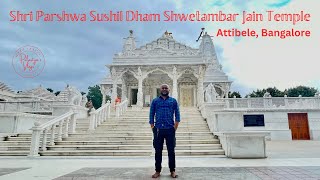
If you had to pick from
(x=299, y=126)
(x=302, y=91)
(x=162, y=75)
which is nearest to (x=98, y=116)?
(x=162, y=75)

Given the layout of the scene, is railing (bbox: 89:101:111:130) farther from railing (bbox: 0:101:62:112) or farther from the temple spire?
the temple spire

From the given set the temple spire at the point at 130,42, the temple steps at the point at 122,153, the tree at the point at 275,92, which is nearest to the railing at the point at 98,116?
the temple steps at the point at 122,153

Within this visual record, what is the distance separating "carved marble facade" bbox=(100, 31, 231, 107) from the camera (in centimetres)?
1991

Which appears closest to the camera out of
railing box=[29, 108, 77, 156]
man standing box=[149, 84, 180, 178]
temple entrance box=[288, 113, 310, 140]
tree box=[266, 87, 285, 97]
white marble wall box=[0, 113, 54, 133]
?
man standing box=[149, 84, 180, 178]

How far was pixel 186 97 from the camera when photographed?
23.5 m

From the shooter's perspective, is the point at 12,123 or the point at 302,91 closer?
the point at 12,123

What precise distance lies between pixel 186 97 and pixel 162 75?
3.69 m

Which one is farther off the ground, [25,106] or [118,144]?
[25,106]

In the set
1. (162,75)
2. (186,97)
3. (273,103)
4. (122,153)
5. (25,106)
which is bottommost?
(122,153)

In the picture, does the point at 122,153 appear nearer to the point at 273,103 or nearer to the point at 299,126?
the point at 273,103

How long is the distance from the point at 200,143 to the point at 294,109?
1369 centimetres

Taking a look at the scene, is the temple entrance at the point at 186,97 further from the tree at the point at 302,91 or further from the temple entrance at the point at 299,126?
the tree at the point at 302,91

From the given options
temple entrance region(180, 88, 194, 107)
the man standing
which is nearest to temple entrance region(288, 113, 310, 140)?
temple entrance region(180, 88, 194, 107)

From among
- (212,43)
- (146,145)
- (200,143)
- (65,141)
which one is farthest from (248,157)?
(212,43)
